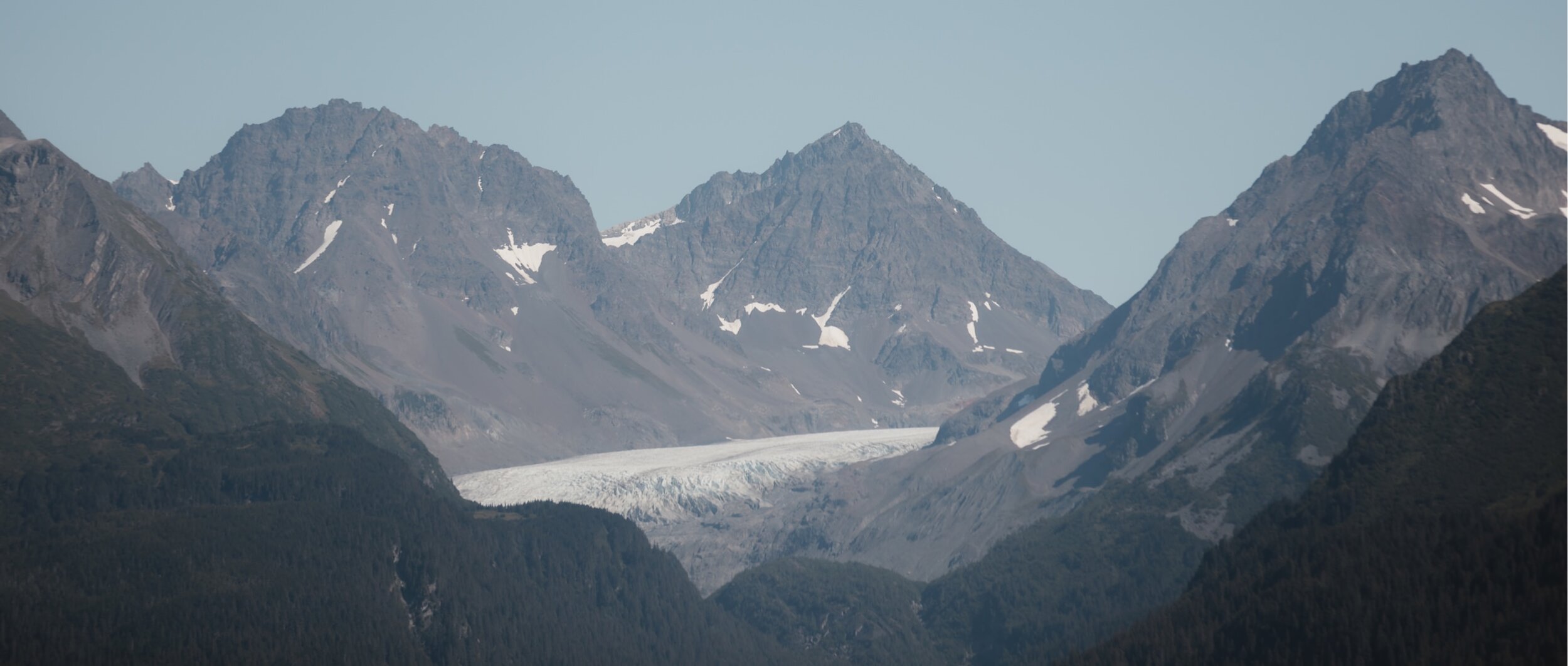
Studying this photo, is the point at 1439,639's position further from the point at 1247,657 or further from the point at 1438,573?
the point at 1247,657

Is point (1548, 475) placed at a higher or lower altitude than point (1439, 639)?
higher

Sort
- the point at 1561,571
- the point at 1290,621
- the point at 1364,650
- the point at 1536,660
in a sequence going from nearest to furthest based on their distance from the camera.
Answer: the point at 1536,660, the point at 1561,571, the point at 1364,650, the point at 1290,621

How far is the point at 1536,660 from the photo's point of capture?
524 ft

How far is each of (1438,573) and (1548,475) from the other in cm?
2297

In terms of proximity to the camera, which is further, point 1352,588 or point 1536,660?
→ point 1352,588

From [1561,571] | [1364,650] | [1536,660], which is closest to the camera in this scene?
[1536,660]

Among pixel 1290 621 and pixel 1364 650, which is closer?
pixel 1364 650

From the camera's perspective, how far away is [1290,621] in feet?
643

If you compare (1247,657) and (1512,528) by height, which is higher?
(1512,528)

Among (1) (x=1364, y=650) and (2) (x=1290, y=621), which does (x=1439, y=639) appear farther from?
(2) (x=1290, y=621)

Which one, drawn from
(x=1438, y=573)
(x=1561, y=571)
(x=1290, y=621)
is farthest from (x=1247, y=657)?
(x=1561, y=571)

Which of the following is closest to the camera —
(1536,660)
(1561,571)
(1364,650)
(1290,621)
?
(1536,660)

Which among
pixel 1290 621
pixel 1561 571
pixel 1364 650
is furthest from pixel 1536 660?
pixel 1290 621

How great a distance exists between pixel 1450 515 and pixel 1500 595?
24.2 m
